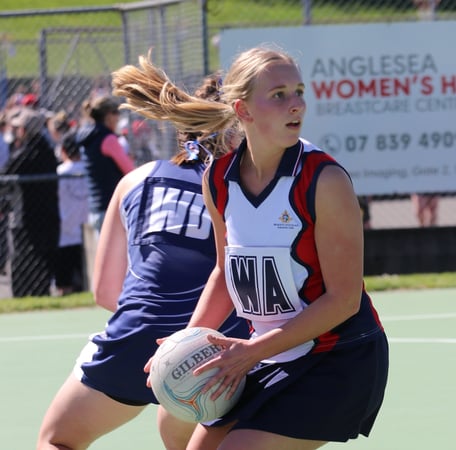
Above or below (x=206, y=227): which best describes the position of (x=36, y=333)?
below

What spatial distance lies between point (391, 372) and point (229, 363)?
3.60 meters

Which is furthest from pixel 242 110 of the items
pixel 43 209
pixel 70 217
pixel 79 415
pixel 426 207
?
pixel 426 207

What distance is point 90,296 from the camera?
34.5 ft

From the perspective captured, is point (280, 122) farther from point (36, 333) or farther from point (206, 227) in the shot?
point (36, 333)

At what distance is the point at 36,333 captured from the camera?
8.88m

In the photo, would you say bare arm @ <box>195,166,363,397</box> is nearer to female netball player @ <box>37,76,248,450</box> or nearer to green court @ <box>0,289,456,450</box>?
female netball player @ <box>37,76,248,450</box>

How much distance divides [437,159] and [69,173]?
373 centimetres

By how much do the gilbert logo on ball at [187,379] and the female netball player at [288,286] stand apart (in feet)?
0.14

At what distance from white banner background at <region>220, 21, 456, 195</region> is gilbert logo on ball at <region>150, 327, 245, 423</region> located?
7461mm

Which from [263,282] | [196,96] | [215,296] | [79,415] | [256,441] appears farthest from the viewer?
[196,96]

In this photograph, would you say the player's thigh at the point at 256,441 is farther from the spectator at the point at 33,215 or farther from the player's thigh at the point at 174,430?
the spectator at the point at 33,215

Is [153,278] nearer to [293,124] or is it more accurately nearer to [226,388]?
[226,388]

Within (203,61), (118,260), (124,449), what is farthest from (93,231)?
(118,260)

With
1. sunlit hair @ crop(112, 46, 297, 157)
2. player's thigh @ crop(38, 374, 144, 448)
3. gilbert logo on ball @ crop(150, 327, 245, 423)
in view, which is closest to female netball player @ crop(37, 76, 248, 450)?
player's thigh @ crop(38, 374, 144, 448)
